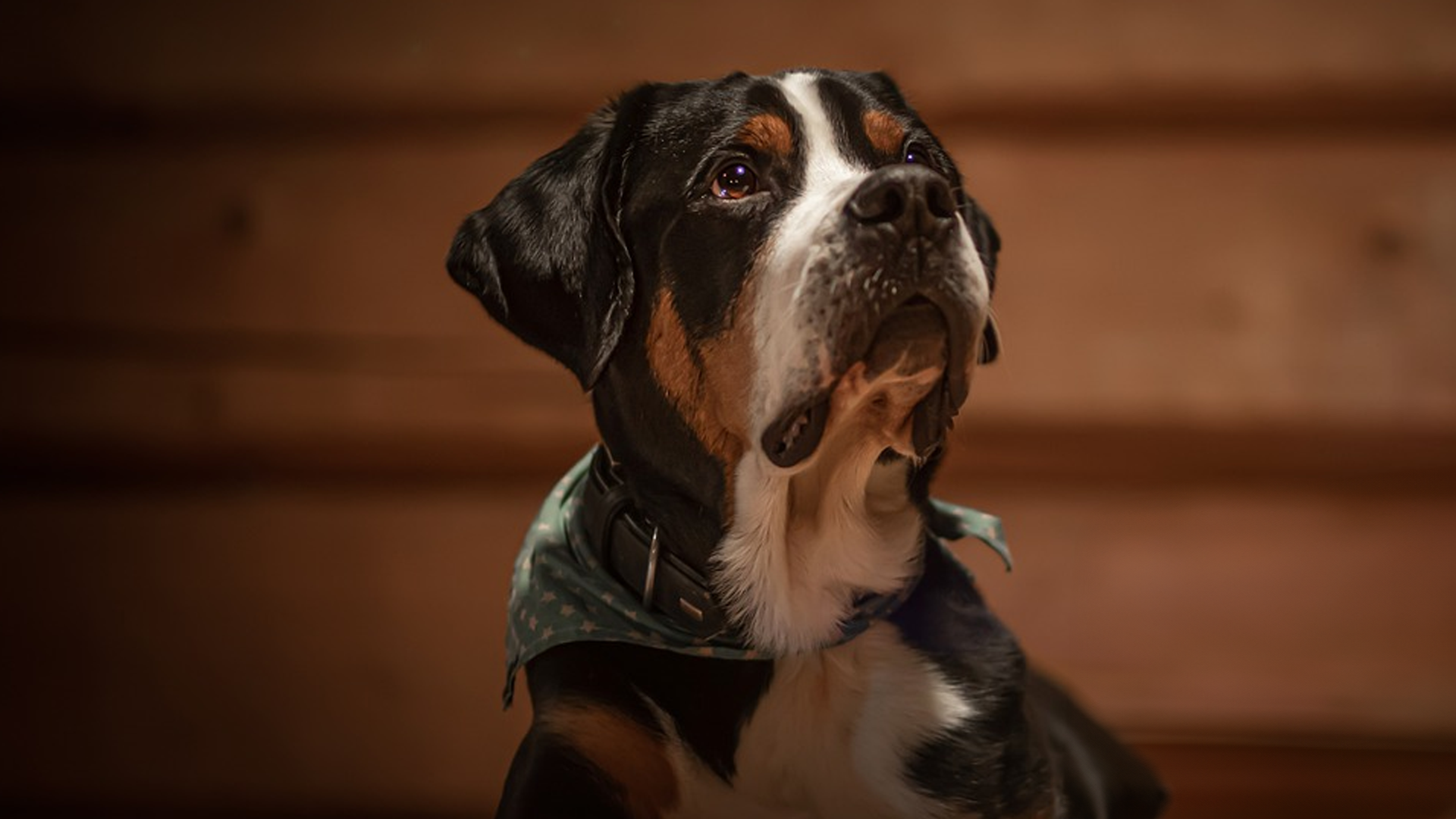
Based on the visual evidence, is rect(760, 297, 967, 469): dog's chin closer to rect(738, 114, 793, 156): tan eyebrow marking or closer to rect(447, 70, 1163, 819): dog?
rect(447, 70, 1163, 819): dog

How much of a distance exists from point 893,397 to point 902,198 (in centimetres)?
20

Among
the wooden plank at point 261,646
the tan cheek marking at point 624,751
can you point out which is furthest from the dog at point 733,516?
the wooden plank at point 261,646

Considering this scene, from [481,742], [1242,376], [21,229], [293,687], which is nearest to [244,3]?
[21,229]

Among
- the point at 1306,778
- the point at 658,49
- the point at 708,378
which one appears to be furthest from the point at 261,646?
the point at 1306,778

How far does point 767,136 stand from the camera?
1341mm

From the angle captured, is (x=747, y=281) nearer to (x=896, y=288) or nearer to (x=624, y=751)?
(x=896, y=288)

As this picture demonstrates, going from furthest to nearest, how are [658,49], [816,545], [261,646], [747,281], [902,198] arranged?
[261,646], [658,49], [816,545], [747,281], [902,198]

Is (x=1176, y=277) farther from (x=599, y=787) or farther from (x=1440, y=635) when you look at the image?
(x=599, y=787)

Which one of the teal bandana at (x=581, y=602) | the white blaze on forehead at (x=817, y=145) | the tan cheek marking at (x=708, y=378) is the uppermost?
the white blaze on forehead at (x=817, y=145)

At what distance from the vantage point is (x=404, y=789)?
2.52 metres

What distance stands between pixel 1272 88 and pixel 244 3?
1848mm

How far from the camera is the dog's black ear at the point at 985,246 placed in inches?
56.2

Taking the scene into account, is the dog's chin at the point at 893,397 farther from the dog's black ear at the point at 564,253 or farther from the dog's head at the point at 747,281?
the dog's black ear at the point at 564,253

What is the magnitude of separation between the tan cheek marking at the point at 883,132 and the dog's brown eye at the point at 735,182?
0.13m
